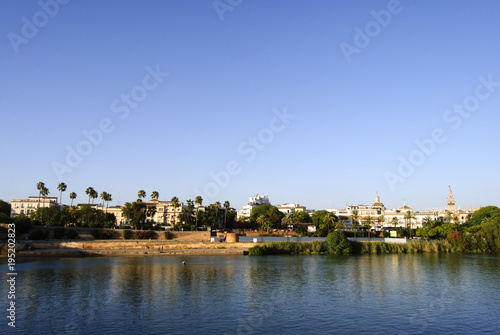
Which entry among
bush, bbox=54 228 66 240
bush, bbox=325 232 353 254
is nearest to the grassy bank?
bush, bbox=325 232 353 254

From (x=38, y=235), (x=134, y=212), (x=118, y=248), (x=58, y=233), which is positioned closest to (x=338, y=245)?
(x=118, y=248)

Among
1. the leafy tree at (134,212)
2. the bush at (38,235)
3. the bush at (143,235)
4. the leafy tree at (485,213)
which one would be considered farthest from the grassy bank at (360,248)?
the leafy tree at (485,213)

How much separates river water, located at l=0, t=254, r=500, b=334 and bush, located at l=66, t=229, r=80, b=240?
113 feet

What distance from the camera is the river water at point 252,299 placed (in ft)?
Answer: 95.2

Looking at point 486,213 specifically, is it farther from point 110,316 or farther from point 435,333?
point 110,316

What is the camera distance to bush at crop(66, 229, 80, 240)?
9412 centimetres

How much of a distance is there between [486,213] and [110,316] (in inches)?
6290

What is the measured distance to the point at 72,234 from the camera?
95.1 metres

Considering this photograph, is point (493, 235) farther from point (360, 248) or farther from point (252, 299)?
point (252, 299)

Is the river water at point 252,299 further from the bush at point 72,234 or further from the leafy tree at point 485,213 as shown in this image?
the leafy tree at point 485,213

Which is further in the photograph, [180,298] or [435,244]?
[435,244]

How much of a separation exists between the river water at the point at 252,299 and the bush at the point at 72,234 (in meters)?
34.4

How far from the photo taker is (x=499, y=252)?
86.8m

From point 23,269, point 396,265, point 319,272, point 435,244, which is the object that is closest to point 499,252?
point 435,244
